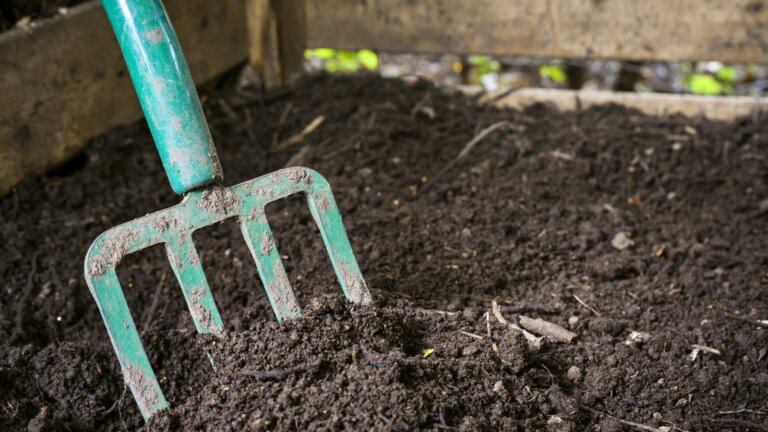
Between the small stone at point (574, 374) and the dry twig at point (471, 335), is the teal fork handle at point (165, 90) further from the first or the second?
the small stone at point (574, 374)

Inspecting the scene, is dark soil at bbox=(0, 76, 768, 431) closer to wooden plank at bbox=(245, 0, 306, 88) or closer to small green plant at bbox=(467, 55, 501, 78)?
wooden plank at bbox=(245, 0, 306, 88)

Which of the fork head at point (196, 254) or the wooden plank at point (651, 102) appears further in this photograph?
the wooden plank at point (651, 102)

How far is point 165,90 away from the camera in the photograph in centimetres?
181

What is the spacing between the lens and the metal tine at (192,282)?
1.80 metres

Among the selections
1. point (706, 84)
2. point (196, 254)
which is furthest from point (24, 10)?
point (706, 84)

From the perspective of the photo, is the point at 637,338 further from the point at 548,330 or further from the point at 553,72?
the point at 553,72

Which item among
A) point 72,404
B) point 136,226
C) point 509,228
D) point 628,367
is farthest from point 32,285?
point 628,367

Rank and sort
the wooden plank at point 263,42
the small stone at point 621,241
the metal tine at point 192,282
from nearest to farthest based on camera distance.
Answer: the metal tine at point 192,282 < the small stone at point 621,241 < the wooden plank at point 263,42

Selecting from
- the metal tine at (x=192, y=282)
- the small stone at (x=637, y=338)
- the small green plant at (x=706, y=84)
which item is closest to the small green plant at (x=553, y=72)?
the small green plant at (x=706, y=84)

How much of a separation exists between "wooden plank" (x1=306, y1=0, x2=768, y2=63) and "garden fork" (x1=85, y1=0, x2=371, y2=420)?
1686 mm

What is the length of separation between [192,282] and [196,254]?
6cm

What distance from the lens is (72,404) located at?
186 cm

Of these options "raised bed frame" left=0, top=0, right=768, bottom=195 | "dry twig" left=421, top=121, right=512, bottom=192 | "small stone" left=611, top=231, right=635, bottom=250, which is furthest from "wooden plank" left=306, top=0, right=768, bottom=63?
"small stone" left=611, top=231, right=635, bottom=250

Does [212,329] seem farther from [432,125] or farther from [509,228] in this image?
[432,125]
